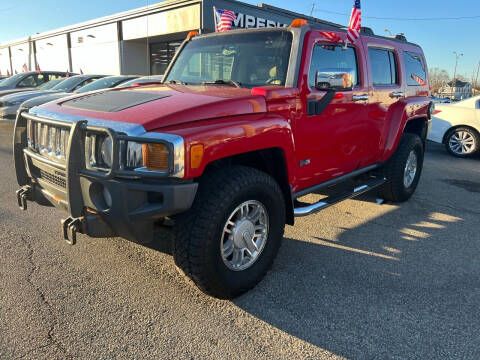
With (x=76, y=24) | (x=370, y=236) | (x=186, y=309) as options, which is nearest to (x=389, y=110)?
(x=370, y=236)

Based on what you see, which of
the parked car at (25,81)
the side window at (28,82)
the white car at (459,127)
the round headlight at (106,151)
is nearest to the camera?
the round headlight at (106,151)

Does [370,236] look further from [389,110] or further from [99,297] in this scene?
[99,297]

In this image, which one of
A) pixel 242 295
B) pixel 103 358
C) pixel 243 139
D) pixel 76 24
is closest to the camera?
pixel 103 358

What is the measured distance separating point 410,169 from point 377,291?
9.30ft

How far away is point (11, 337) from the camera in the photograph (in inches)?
90.9

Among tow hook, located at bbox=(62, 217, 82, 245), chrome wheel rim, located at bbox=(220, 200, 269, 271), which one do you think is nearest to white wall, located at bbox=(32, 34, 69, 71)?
tow hook, located at bbox=(62, 217, 82, 245)

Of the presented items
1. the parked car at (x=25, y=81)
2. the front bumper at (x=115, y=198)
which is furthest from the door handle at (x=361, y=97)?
the parked car at (x=25, y=81)

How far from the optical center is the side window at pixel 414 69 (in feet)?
16.9

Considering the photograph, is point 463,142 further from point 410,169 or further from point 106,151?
point 106,151

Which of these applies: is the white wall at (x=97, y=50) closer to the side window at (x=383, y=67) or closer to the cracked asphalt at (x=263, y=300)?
the side window at (x=383, y=67)

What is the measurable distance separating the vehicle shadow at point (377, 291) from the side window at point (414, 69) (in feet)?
6.93

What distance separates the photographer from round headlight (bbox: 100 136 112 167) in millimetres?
2355

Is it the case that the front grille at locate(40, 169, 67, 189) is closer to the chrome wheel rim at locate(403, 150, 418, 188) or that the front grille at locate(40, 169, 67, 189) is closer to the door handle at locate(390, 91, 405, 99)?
the door handle at locate(390, 91, 405, 99)

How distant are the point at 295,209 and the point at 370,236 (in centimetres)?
117
